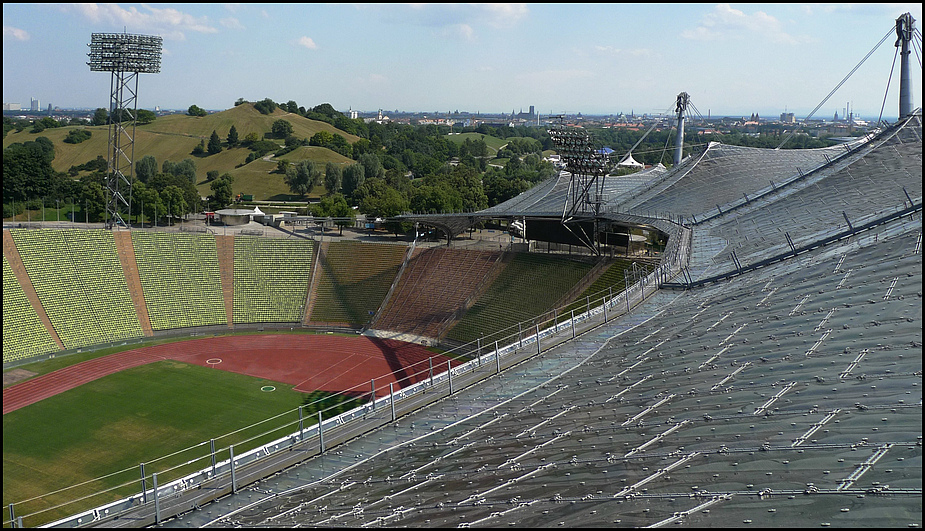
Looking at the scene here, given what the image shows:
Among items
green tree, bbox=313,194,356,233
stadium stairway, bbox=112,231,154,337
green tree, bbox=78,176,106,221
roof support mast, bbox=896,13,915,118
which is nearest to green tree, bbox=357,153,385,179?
green tree, bbox=313,194,356,233

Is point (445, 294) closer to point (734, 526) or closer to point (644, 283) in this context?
point (644, 283)

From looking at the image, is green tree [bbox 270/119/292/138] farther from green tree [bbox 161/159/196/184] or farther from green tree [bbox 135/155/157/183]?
green tree [bbox 135/155/157/183]

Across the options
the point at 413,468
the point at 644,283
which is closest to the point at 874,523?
the point at 413,468

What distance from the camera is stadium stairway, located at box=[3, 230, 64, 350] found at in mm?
49000

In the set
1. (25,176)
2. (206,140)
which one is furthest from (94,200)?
(206,140)

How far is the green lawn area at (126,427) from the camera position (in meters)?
30.0

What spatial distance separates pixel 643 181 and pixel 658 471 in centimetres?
5506

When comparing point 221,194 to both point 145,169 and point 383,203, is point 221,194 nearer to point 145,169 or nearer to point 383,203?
point 145,169

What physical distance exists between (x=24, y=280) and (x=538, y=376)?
4659 cm

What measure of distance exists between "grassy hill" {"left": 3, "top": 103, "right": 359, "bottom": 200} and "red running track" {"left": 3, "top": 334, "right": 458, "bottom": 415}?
6926 cm

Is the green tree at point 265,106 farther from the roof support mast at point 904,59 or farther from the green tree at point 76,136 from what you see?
the roof support mast at point 904,59

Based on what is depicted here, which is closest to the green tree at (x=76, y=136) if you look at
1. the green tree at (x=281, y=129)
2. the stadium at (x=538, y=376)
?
the green tree at (x=281, y=129)

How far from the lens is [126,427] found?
118ft

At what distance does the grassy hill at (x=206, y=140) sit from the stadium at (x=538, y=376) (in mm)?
67274
